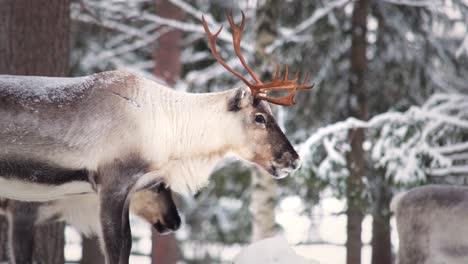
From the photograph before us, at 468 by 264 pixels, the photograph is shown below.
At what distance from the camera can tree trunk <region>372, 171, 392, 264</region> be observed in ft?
30.8

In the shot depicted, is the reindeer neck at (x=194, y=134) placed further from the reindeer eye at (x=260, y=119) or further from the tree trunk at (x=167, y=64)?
the tree trunk at (x=167, y=64)

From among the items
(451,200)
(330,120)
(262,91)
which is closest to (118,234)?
(262,91)

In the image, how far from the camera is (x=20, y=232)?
17.0ft

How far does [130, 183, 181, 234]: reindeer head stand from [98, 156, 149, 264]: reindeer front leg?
2.36 ft

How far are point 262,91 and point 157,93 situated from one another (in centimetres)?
75

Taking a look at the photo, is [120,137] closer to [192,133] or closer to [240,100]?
[192,133]

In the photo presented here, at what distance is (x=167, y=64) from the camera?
454 inches

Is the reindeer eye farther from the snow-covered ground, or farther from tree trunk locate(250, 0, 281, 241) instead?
the snow-covered ground

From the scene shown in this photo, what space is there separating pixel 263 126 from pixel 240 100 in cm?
24

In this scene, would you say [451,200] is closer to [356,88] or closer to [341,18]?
[356,88]

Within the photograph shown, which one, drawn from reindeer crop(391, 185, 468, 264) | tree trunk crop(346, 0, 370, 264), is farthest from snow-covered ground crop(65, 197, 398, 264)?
reindeer crop(391, 185, 468, 264)

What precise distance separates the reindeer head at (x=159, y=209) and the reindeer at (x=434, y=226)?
208 centimetres

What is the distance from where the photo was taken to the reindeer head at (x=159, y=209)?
5465mm

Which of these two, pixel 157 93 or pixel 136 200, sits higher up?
pixel 157 93
